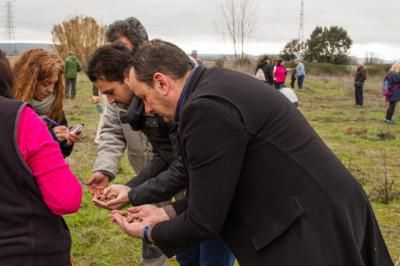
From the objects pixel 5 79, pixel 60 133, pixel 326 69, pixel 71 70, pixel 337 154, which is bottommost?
pixel 337 154

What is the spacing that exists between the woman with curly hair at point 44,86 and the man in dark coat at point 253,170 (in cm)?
112

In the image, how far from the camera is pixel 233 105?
1.56 m

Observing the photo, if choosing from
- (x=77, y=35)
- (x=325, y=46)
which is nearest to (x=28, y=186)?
(x=77, y=35)

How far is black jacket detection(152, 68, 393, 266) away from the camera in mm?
1561

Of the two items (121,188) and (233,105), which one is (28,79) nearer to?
(121,188)

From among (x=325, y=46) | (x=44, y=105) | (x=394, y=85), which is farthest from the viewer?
(x=325, y=46)

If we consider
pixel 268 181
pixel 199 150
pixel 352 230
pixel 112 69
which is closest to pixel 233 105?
pixel 199 150

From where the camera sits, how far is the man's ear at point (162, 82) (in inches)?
66.6

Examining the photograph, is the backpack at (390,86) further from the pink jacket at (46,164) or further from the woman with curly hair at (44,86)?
the pink jacket at (46,164)

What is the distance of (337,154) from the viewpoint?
8.73 m

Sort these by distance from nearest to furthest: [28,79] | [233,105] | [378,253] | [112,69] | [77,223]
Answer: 1. [233,105]
2. [378,253]
3. [112,69]
4. [28,79]
5. [77,223]

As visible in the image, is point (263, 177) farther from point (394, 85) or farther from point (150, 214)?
point (394, 85)

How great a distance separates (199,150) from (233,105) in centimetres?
18

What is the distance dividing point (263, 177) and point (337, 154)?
746 cm
